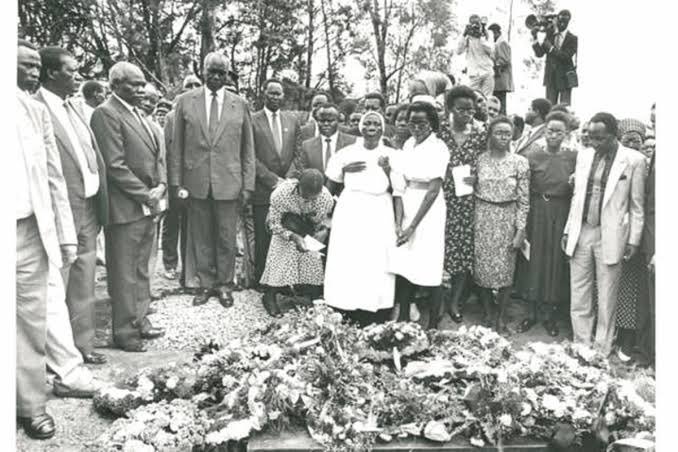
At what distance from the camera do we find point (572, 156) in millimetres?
6121

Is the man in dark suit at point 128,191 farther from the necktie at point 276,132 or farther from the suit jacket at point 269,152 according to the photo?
the necktie at point 276,132

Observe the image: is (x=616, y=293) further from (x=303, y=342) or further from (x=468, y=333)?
(x=303, y=342)

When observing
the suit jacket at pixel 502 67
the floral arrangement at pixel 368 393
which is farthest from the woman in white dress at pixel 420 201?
the suit jacket at pixel 502 67

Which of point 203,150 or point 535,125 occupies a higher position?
point 535,125

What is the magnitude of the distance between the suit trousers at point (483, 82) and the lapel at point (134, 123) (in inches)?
214

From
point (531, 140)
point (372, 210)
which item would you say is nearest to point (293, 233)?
point (372, 210)

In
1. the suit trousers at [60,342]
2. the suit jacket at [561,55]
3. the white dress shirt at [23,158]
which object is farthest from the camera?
the suit jacket at [561,55]

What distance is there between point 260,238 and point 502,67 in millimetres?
4981

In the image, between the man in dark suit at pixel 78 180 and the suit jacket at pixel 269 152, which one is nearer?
the man in dark suit at pixel 78 180

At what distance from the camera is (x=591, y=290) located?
6016mm

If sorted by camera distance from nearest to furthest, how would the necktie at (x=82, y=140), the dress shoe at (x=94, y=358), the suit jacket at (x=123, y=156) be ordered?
1. the necktie at (x=82, y=140)
2. the dress shoe at (x=94, y=358)
3. the suit jacket at (x=123, y=156)

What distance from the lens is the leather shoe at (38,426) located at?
12.8 ft

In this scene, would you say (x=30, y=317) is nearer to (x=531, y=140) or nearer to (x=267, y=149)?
(x=267, y=149)

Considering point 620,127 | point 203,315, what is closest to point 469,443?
point 203,315
